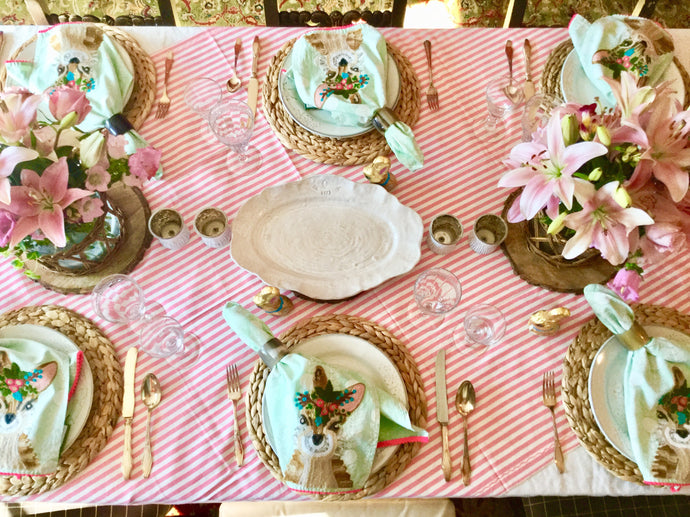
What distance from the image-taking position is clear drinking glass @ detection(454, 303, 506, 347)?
1.09m

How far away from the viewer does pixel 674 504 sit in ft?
4.47

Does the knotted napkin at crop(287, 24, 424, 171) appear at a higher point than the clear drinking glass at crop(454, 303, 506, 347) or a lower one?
higher

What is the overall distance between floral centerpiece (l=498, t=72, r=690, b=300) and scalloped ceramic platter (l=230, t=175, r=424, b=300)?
12.6 inches

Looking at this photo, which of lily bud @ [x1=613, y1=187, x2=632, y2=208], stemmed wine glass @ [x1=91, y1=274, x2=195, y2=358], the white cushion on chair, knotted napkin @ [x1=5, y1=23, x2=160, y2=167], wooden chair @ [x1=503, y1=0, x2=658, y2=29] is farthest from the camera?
wooden chair @ [x1=503, y1=0, x2=658, y2=29]

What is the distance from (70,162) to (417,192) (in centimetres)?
73

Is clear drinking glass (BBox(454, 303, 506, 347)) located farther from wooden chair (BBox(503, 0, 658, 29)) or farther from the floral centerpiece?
wooden chair (BBox(503, 0, 658, 29))

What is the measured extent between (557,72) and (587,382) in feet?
2.52

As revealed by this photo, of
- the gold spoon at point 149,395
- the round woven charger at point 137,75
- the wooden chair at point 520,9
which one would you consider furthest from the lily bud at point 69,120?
the wooden chair at point 520,9

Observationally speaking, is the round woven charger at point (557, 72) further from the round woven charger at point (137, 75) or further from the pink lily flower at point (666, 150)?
the round woven charger at point (137, 75)

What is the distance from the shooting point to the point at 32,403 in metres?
0.97

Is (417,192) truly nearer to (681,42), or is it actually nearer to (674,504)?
(681,42)

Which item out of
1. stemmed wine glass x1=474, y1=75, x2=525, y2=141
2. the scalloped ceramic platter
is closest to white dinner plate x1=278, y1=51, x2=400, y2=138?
the scalloped ceramic platter

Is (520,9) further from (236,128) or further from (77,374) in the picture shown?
(77,374)

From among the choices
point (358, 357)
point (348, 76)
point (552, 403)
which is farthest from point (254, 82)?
point (552, 403)
